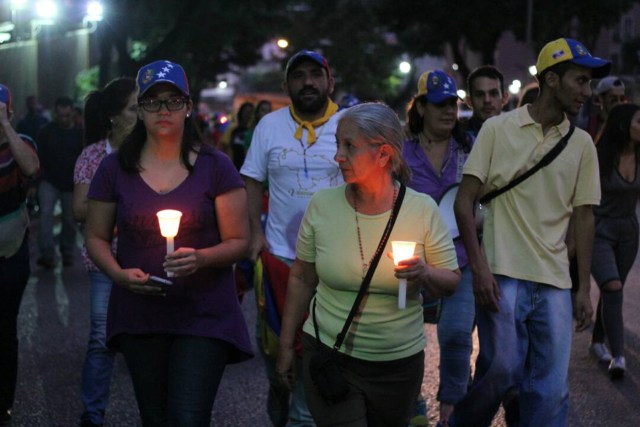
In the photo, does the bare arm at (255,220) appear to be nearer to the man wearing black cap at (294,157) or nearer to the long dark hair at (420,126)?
the man wearing black cap at (294,157)

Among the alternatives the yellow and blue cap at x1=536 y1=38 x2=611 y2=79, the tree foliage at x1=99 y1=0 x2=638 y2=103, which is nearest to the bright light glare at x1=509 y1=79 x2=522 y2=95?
the tree foliage at x1=99 y1=0 x2=638 y2=103

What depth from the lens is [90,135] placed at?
673 cm

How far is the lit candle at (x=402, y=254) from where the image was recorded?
12.6 ft

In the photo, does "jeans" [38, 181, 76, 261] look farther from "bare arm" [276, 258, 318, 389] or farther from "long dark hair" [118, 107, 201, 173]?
"bare arm" [276, 258, 318, 389]

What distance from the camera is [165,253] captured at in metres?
4.39

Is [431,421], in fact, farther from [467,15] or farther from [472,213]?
[467,15]

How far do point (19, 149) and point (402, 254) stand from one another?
3.05 meters

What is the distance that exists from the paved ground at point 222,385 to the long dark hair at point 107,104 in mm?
1673

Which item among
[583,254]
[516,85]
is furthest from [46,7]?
[583,254]

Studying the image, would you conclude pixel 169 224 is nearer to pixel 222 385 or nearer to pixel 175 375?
pixel 175 375

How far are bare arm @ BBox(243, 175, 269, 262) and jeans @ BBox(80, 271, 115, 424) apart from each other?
0.90m

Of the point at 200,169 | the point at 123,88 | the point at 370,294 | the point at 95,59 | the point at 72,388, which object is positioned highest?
the point at 95,59

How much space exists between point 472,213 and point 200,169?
1.29 m

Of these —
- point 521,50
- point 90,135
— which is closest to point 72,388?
point 90,135
